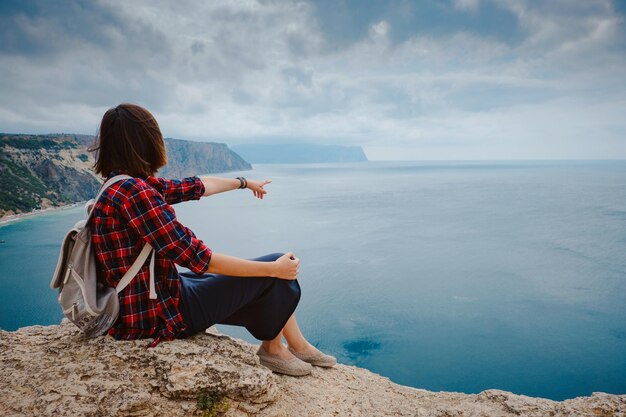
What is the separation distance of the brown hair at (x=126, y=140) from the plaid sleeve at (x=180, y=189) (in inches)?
20.2

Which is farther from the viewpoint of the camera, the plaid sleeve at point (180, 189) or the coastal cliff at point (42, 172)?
the coastal cliff at point (42, 172)

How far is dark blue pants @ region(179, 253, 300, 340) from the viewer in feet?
8.93

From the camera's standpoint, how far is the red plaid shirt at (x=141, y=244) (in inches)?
83.0

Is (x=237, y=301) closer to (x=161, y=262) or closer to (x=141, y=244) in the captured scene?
(x=161, y=262)

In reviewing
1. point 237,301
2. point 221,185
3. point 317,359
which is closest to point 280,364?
point 317,359

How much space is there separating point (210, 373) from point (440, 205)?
75548 mm

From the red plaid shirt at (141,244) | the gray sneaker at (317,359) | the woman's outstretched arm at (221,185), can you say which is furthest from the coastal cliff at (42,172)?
the red plaid shirt at (141,244)

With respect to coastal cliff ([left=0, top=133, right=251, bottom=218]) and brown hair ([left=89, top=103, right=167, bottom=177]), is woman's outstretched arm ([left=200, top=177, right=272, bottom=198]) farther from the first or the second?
coastal cliff ([left=0, top=133, right=251, bottom=218])

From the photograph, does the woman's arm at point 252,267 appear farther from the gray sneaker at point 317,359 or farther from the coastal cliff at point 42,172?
the coastal cliff at point 42,172

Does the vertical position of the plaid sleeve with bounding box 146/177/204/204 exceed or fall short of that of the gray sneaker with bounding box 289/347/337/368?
it exceeds it

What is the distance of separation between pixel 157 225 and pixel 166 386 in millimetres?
1295

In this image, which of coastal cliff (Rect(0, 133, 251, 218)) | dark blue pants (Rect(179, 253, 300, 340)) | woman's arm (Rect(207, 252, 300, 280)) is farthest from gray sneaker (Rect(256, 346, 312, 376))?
coastal cliff (Rect(0, 133, 251, 218))

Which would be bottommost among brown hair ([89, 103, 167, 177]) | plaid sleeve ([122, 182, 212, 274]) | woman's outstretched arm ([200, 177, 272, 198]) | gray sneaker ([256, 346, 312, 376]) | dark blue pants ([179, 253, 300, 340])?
gray sneaker ([256, 346, 312, 376])

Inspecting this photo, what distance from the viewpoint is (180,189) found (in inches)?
119
